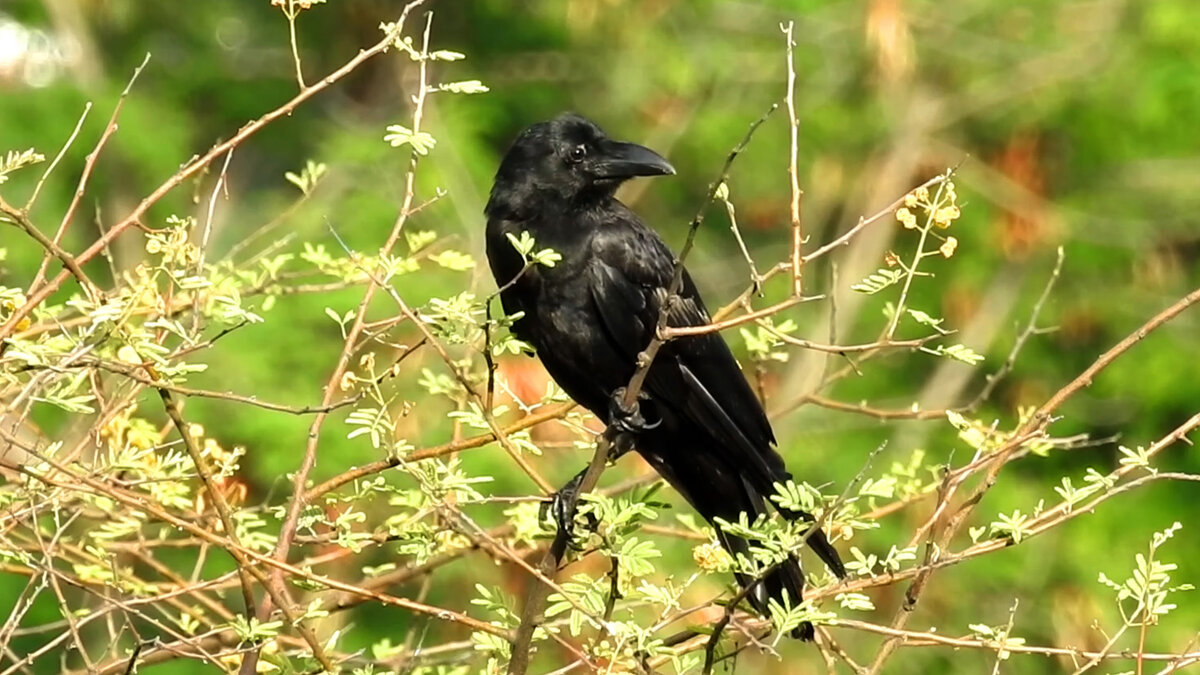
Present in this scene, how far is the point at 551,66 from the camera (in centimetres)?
1292

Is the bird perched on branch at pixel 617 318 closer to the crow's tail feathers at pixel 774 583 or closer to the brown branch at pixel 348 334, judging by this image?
the crow's tail feathers at pixel 774 583

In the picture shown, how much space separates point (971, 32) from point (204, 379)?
6559 millimetres

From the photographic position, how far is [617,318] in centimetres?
414

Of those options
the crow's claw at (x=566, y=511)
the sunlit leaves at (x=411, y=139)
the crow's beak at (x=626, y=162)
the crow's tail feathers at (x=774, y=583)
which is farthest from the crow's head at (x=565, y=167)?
the sunlit leaves at (x=411, y=139)

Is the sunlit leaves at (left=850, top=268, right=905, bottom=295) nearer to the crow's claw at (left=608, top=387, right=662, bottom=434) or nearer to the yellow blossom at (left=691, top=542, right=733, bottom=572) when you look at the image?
the yellow blossom at (left=691, top=542, right=733, bottom=572)

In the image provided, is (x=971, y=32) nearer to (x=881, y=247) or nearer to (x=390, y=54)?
(x=881, y=247)

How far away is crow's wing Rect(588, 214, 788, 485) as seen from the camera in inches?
163

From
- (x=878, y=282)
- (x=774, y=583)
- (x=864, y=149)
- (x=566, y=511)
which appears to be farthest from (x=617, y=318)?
(x=864, y=149)

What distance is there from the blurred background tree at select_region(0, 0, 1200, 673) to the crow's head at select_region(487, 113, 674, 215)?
6386 millimetres

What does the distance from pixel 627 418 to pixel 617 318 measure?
324 mm

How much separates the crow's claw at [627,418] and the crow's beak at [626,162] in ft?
1.97

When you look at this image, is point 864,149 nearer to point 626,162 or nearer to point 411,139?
point 626,162

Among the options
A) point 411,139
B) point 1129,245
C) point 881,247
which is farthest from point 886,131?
point 411,139

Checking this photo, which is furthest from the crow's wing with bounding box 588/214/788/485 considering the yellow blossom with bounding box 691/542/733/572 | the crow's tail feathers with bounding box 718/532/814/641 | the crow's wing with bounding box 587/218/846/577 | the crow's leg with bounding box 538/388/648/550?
the yellow blossom with bounding box 691/542/733/572
